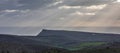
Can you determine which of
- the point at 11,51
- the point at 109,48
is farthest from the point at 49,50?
the point at 109,48

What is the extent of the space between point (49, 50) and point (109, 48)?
29803 mm

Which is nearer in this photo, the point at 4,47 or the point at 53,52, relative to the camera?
the point at 53,52

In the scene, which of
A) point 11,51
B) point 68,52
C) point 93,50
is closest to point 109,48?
point 93,50

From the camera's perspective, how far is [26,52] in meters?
178

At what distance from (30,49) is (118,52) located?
44.6m

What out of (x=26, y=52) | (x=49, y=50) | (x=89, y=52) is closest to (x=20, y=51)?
(x=26, y=52)

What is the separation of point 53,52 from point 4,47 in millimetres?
32645

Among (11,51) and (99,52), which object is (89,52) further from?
(11,51)

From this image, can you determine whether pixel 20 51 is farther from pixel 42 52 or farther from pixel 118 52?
pixel 118 52

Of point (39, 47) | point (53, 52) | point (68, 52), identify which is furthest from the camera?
point (39, 47)

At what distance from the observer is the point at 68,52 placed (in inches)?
7279

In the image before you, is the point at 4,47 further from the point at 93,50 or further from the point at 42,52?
the point at 93,50

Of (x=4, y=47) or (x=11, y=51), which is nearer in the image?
(x=11, y=51)

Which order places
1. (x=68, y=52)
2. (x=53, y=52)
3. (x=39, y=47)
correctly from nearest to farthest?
(x=53, y=52) → (x=68, y=52) → (x=39, y=47)
